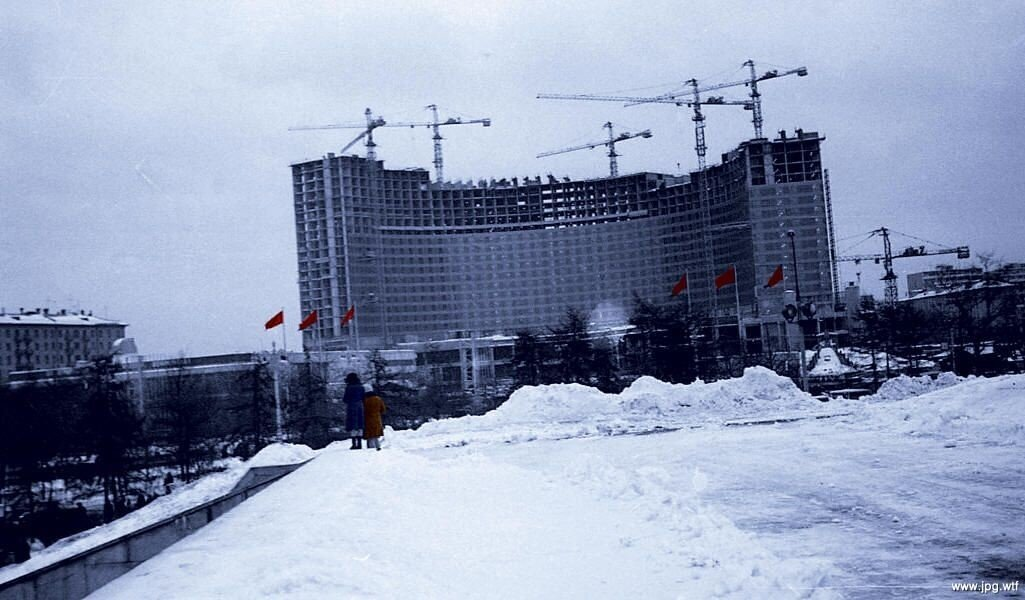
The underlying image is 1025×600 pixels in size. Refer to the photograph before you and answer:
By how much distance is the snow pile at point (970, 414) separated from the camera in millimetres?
15359

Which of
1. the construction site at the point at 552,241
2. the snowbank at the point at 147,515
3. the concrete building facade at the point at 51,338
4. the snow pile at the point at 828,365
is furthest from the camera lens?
the construction site at the point at 552,241

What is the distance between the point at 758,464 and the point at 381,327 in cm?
11387

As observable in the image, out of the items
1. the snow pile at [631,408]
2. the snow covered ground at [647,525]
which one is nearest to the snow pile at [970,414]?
the snow covered ground at [647,525]

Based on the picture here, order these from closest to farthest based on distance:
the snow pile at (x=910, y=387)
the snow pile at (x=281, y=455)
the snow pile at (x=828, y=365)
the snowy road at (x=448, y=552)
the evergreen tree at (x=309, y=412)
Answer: the snowy road at (x=448, y=552), the snow pile at (x=281, y=455), the snow pile at (x=910, y=387), the evergreen tree at (x=309, y=412), the snow pile at (x=828, y=365)

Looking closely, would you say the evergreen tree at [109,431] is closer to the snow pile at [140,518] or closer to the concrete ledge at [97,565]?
the snow pile at [140,518]

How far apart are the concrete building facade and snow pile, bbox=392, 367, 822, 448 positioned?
55.2ft

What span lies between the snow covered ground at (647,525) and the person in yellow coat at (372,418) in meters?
1.79

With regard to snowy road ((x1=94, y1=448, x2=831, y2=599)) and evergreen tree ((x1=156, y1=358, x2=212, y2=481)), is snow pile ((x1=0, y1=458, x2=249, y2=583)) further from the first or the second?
snowy road ((x1=94, y1=448, x2=831, y2=599))

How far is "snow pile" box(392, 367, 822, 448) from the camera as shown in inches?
1029

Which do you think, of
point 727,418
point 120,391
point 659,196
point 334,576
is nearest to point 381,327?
point 659,196

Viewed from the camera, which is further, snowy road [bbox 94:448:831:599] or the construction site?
the construction site
